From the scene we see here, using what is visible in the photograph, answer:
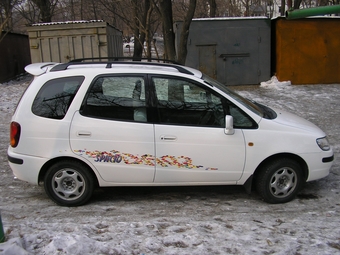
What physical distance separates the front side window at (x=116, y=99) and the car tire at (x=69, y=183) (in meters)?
0.69

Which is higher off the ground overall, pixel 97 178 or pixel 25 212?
pixel 97 178

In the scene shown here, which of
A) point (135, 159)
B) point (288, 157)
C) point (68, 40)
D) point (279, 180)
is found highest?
point (68, 40)

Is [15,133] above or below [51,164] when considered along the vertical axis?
above

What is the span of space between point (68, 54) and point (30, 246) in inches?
416

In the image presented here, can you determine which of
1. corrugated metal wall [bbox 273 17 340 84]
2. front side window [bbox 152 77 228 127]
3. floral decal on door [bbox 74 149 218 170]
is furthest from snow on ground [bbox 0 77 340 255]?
corrugated metal wall [bbox 273 17 340 84]

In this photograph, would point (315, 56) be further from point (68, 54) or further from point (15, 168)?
point (15, 168)

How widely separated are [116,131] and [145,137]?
356 millimetres

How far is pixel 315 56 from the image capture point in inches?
531

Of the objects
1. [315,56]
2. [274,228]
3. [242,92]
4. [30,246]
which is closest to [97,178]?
[30,246]

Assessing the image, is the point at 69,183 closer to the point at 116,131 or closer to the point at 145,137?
the point at 116,131

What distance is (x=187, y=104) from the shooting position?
471 centimetres

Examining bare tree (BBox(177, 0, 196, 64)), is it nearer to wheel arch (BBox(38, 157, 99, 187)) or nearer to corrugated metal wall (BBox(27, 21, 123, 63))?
corrugated metal wall (BBox(27, 21, 123, 63))

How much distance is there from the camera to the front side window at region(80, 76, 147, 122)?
459 centimetres

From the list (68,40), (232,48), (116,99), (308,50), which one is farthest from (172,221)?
(308,50)
